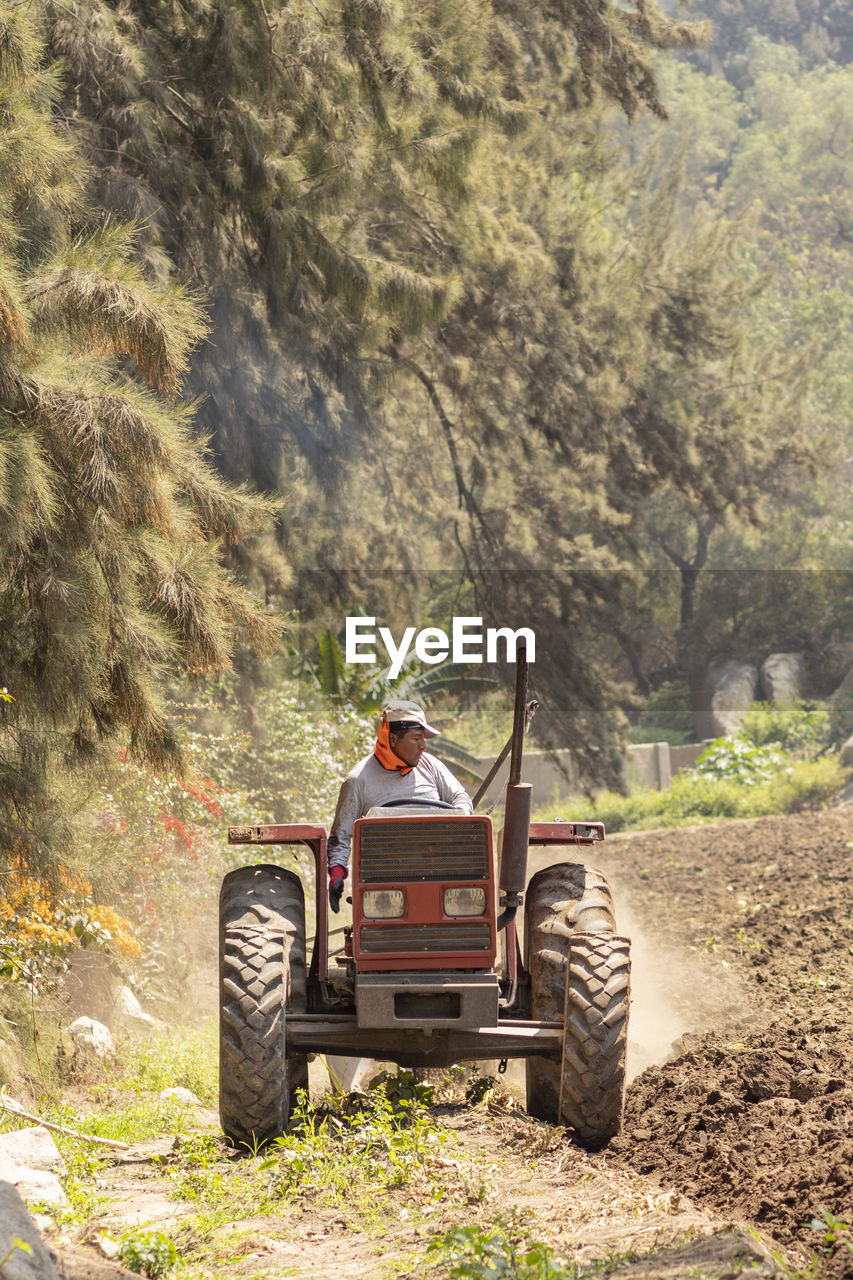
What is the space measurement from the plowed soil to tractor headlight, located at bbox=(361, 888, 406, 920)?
133 cm

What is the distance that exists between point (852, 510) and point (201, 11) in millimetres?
40040

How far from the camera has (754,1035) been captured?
8.06m

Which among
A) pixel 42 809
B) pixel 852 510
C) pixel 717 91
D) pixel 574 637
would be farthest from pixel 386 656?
pixel 717 91

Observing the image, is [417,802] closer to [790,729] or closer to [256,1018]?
[256,1018]

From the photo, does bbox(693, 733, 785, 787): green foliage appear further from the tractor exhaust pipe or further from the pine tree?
the tractor exhaust pipe

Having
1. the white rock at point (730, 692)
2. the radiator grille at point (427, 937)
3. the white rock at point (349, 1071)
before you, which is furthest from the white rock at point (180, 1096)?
the white rock at point (730, 692)

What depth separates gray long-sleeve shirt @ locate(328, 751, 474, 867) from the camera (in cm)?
658

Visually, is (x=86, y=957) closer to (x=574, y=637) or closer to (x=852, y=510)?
(x=574, y=637)

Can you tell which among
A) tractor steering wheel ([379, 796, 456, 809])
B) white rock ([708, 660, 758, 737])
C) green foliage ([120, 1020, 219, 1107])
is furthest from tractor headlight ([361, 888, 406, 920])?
white rock ([708, 660, 758, 737])

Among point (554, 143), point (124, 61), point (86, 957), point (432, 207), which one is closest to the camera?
point (86, 957)

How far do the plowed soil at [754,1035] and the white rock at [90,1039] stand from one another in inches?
134

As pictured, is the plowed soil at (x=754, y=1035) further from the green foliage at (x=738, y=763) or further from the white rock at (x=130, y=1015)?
the green foliage at (x=738, y=763)

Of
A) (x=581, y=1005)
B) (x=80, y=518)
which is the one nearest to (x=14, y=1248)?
(x=581, y=1005)

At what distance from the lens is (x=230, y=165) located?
36.9 ft
